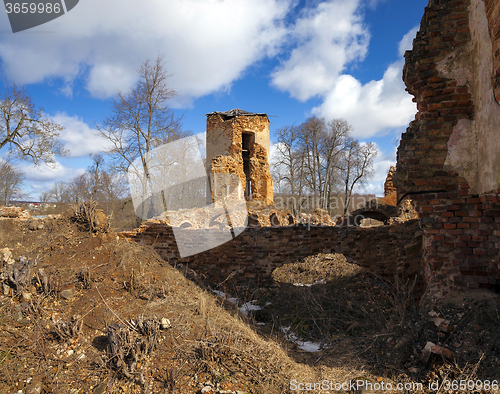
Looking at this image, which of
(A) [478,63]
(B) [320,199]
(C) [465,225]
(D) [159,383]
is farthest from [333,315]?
(B) [320,199]

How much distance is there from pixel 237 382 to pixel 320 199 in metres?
22.4

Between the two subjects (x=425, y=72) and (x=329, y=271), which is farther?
(x=329, y=271)

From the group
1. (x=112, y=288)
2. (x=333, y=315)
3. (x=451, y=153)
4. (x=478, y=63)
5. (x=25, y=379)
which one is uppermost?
(x=478, y=63)

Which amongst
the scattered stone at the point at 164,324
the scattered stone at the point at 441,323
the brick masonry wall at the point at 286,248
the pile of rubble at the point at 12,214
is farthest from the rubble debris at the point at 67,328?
the pile of rubble at the point at 12,214

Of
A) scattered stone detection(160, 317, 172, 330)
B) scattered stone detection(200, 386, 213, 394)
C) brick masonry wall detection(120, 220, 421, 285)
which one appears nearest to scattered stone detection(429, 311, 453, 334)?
scattered stone detection(200, 386, 213, 394)

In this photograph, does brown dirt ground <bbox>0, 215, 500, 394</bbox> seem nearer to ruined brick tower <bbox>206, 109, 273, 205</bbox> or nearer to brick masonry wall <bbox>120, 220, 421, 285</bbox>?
brick masonry wall <bbox>120, 220, 421, 285</bbox>

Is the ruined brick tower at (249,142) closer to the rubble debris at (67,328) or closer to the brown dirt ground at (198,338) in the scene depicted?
the brown dirt ground at (198,338)

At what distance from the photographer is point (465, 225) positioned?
12.5ft

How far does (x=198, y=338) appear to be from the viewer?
3750 millimetres

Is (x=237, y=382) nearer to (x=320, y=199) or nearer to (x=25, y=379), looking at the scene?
(x=25, y=379)

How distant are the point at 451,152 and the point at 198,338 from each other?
13.9ft

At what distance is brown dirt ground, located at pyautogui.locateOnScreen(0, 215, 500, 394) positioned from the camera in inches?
119

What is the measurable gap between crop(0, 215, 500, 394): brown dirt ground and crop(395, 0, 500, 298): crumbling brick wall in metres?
0.60

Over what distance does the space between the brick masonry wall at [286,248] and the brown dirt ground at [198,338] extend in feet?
4.03
